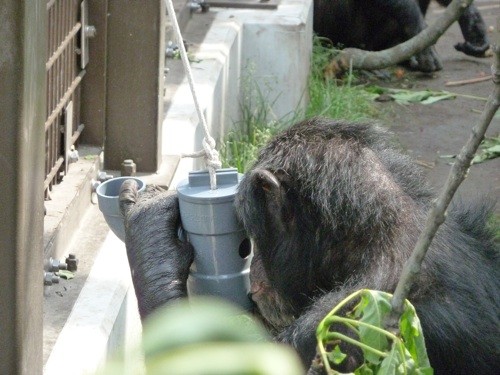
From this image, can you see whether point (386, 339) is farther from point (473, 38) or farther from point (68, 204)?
point (473, 38)

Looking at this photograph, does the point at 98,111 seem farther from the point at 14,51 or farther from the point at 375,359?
the point at 375,359

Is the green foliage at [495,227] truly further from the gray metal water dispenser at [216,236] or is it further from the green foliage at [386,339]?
the green foliage at [386,339]

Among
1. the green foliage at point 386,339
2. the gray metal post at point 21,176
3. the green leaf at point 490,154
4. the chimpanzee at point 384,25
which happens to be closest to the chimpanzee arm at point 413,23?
the chimpanzee at point 384,25

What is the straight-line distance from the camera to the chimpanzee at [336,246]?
8.09 ft

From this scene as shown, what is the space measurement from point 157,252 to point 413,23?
5997mm

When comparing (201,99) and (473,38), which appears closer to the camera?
(201,99)

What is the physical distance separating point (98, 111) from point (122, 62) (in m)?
0.27

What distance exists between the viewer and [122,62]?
4.04m

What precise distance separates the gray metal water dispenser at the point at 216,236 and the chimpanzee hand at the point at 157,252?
49 millimetres

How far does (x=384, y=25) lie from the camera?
860 cm

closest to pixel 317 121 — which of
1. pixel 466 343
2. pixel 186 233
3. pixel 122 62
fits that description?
pixel 186 233

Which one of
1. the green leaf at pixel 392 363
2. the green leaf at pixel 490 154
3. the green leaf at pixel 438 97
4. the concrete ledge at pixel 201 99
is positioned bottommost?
the green leaf at pixel 490 154

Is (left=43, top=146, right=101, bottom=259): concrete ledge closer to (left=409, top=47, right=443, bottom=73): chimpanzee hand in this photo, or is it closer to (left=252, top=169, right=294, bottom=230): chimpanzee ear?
(left=252, top=169, right=294, bottom=230): chimpanzee ear

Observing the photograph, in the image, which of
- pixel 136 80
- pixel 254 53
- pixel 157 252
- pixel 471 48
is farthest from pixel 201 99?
pixel 471 48
